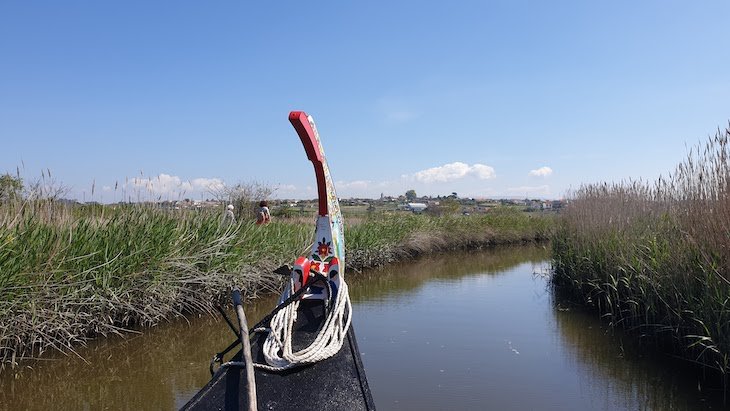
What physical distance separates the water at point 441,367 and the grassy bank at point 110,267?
26cm

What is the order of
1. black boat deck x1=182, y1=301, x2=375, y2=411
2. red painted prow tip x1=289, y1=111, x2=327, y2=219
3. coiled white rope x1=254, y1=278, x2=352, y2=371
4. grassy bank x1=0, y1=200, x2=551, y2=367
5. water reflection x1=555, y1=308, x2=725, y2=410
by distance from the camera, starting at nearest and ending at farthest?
black boat deck x1=182, y1=301, x2=375, y2=411, coiled white rope x1=254, y1=278, x2=352, y2=371, red painted prow tip x1=289, y1=111, x2=327, y2=219, water reflection x1=555, y1=308, x2=725, y2=410, grassy bank x1=0, y1=200, x2=551, y2=367

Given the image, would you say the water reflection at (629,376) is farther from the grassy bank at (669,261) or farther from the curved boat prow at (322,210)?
the curved boat prow at (322,210)

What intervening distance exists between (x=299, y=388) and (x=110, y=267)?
3458 millimetres

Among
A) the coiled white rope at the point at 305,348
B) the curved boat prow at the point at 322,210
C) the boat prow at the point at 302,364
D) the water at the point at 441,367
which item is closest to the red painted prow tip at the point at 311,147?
the curved boat prow at the point at 322,210

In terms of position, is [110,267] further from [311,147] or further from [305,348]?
[305,348]

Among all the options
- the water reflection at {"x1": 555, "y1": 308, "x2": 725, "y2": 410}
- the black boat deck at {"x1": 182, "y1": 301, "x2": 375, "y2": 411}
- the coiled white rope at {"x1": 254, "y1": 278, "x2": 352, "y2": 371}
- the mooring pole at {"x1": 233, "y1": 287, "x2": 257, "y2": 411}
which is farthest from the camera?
the water reflection at {"x1": 555, "y1": 308, "x2": 725, "y2": 410}

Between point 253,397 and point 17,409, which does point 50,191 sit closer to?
point 17,409

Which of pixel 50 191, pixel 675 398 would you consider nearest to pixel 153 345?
pixel 50 191

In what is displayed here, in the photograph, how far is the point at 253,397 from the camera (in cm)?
175

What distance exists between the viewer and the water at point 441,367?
12.6 ft

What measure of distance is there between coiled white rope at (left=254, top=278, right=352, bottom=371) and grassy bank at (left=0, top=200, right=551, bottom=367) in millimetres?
2494

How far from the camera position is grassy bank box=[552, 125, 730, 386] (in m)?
3.79

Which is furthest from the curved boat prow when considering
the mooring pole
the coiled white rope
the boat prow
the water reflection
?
the water reflection

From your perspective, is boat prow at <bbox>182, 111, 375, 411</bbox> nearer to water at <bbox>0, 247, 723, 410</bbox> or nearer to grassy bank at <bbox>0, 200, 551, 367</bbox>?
water at <bbox>0, 247, 723, 410</bbox>
